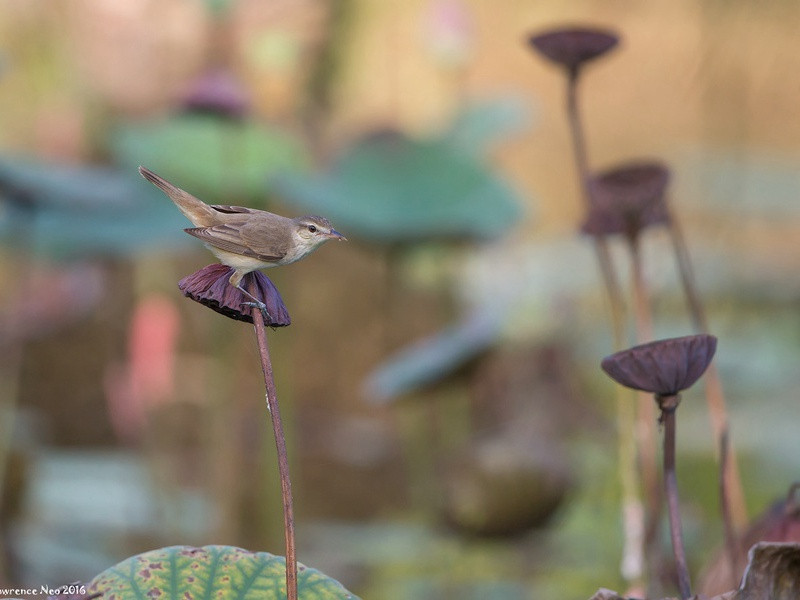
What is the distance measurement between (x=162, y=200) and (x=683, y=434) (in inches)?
38.2

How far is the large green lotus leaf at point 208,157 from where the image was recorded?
132 centimetres

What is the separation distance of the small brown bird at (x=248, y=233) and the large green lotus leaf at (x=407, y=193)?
1025 millimetres

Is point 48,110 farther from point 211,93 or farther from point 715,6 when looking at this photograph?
point 715,6

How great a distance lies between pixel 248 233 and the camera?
312 millimetres

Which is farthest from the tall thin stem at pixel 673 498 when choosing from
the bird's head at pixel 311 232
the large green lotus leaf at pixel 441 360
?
the large green lotus leaf at pixel 441 360

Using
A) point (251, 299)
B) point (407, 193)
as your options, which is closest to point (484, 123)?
point (407, 193)

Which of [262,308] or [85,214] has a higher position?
[85,214]

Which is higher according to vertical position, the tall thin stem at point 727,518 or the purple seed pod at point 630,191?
the purple seed pod at point 630,191

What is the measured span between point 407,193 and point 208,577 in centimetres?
116

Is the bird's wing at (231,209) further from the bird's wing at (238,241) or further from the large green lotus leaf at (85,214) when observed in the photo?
the large green lotus leaf at (85,214)

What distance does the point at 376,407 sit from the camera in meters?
2.11

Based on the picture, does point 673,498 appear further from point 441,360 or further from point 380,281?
point 380,281

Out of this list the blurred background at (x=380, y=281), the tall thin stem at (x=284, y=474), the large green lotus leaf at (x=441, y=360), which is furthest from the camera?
the blurred background at (x=380, y=281)

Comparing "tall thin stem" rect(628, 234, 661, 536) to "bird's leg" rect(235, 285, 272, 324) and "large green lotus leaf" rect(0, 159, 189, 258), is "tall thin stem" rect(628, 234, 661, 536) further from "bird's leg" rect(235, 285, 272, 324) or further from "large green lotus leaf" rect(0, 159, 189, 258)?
"large green lotus leaf" rect(0, 159, 189, 258)
